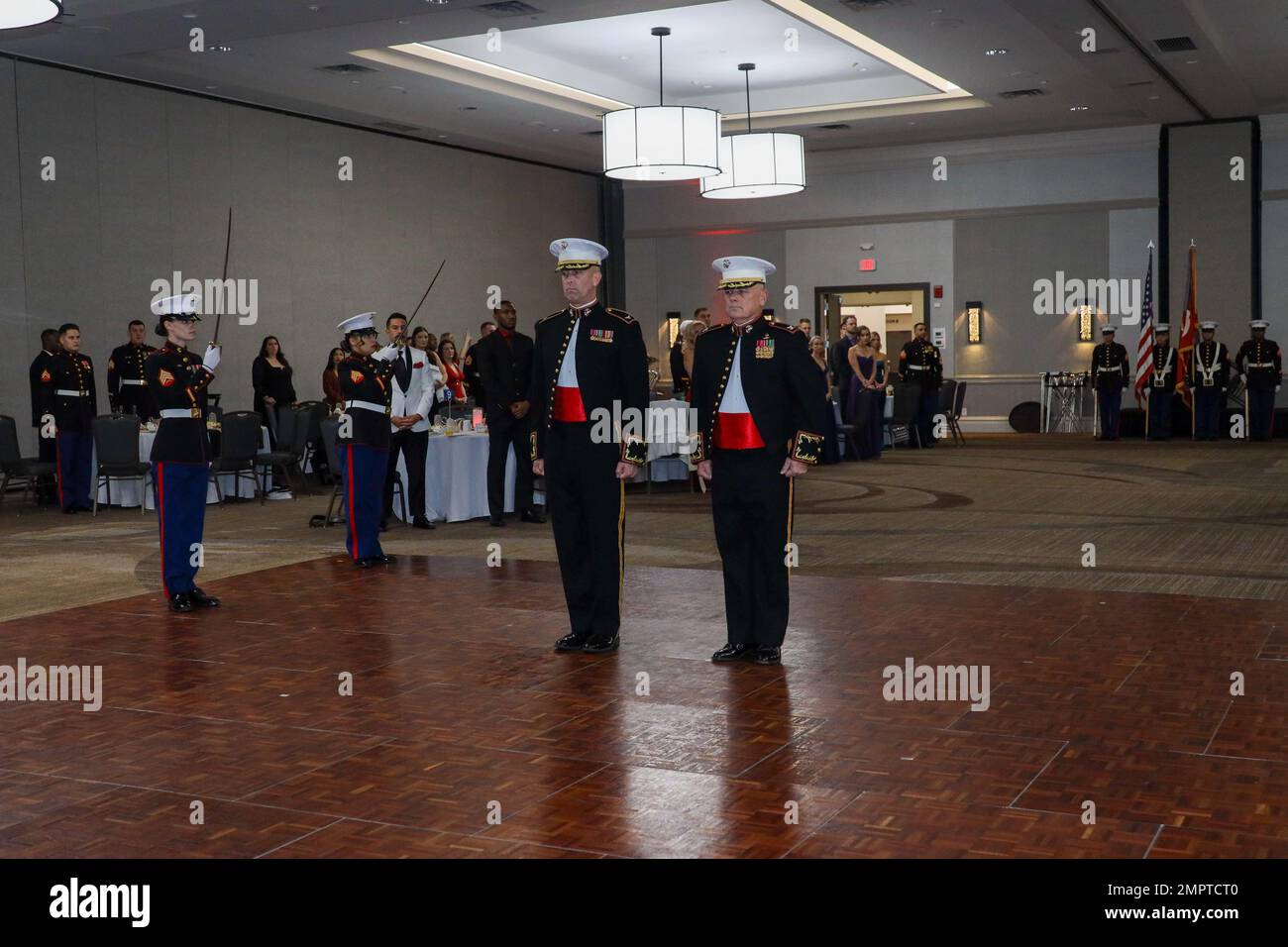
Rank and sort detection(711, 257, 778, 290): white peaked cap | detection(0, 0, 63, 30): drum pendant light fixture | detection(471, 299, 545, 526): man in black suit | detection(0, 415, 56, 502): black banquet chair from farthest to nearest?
detection(0, 415, 56, 502): black banquet chair → detection(471, 299, 545, 526): man in black suit → detection(0, 0, 63, 30): drum pendant light fixture → detection(711, 257, 778, 290): white peaked cap

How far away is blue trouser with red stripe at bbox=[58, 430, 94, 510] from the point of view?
12078mm

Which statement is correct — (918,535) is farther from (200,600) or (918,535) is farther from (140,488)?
(140,488)

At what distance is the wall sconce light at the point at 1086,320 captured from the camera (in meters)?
20.2

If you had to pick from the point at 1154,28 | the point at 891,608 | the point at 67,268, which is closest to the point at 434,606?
the point at 891,608

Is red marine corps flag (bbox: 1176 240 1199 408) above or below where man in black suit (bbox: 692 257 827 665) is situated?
above

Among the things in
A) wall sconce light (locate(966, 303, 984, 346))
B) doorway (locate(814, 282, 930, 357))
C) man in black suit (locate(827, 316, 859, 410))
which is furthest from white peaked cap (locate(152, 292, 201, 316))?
wall sconce light (locate(966, 303, 984, 346))

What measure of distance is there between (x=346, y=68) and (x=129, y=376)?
12.9 feet

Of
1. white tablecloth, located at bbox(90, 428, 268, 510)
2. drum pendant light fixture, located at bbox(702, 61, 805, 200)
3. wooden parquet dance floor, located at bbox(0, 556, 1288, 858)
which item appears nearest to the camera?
wooden parquet dance floor, located at bbox(0, 556, 1288, 858)

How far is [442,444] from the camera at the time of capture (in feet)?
34.6

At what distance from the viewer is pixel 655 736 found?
442cm

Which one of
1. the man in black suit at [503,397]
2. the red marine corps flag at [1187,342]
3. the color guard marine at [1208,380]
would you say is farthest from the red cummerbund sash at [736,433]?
the red marine corps flag at [1187,342]

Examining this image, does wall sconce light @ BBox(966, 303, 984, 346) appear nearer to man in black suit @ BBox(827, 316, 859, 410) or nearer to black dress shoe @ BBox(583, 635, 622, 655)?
man in black suit @ BBox(827, 316, 859, 410)

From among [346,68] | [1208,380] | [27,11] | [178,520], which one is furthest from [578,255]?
[1208,380]

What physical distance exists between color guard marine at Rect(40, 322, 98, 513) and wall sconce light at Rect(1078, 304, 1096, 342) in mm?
14160
